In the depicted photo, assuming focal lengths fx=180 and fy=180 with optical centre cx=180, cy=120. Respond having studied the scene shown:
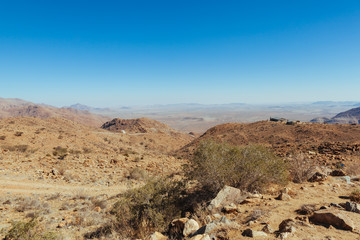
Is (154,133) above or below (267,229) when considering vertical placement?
below

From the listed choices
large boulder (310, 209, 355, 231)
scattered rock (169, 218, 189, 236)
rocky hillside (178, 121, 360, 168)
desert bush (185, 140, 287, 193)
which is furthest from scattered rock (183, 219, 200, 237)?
rocky hillside (178, 121, 360, 168)

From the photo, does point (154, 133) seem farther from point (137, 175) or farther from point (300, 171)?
point (300, 171)

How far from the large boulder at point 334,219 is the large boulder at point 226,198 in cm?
209

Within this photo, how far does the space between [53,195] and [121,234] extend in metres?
6.20

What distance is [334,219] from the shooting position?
4.29m

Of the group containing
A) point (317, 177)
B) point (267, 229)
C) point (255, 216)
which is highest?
point (267, 229)

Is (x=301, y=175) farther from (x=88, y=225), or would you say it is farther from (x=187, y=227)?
(x=88, y=225)

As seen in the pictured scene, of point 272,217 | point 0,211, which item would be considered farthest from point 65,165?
point 272,217

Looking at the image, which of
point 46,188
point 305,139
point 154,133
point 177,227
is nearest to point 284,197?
point 177,227

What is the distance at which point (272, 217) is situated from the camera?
4.94 meters

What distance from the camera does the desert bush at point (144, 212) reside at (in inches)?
213

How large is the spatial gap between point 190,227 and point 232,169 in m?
3.13

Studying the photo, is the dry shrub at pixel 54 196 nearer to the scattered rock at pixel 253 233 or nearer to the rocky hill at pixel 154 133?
the scattered rock at pixel 253 233

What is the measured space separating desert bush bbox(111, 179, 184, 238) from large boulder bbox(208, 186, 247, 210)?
129 cm
